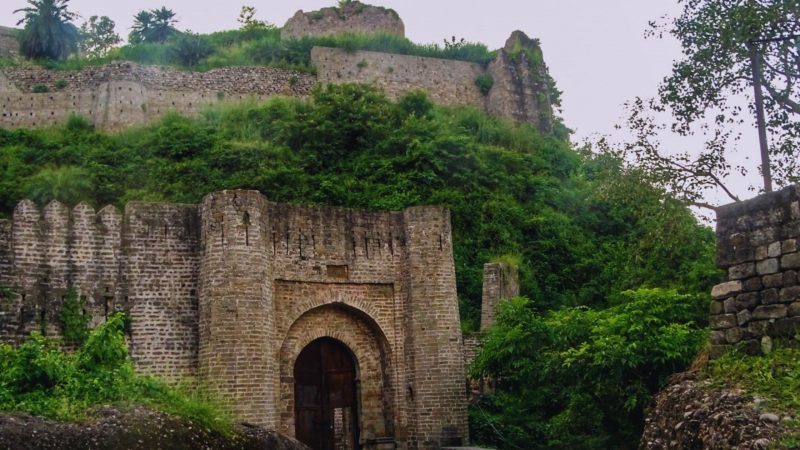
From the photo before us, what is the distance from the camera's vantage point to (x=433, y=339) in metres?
17.8

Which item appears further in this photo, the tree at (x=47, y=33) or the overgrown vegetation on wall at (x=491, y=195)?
the tree at (x=47, y=33)

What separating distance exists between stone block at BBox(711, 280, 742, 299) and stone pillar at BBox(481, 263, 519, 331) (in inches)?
441

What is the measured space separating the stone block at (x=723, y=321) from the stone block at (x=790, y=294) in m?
0.69

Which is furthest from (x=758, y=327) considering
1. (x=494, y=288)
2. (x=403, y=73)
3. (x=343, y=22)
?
(x=343, y=22)

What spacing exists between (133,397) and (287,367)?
5.40m

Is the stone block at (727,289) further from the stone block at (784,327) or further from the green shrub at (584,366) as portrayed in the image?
the green shrub at (584,366)

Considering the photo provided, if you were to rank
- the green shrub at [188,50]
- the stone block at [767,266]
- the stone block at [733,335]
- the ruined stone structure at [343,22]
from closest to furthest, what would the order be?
the stone block at [767,266] < the stone block at [733,335] < the green shrub at [188,50] < the ruined stone structure at [343,22]

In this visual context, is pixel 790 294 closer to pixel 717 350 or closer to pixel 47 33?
pixel 717 350

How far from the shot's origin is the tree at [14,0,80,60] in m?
43.5

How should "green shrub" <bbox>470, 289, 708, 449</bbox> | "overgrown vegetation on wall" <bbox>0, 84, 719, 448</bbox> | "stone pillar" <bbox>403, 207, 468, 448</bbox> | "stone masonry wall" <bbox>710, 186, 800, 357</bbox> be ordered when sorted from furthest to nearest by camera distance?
"stone pillar" <bbox>403, 207, 468, 448</bbox> < "overgrown vegetation on wall" <bbox>0, 84, 719, 448</bbox> < "green shrub" <bbox>470, 289, 708, 449</bbox> < "stone masonry wall" <bbox>710, 186, 800, 357</bbox>

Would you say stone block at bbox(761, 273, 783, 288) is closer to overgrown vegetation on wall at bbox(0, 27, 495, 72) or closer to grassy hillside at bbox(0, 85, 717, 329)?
grassy hillside at bbox(0, 85, 717, 329)

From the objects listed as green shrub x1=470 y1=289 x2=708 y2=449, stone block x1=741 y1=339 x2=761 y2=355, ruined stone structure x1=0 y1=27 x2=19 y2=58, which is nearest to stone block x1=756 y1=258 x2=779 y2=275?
stone block x1=741 y1=339 x2=761 y2=355

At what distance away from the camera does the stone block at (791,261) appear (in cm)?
955

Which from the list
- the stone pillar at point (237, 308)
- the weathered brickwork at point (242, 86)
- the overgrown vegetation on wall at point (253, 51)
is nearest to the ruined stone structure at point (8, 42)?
the overgrown vegetation on wall at point (253, 51)
